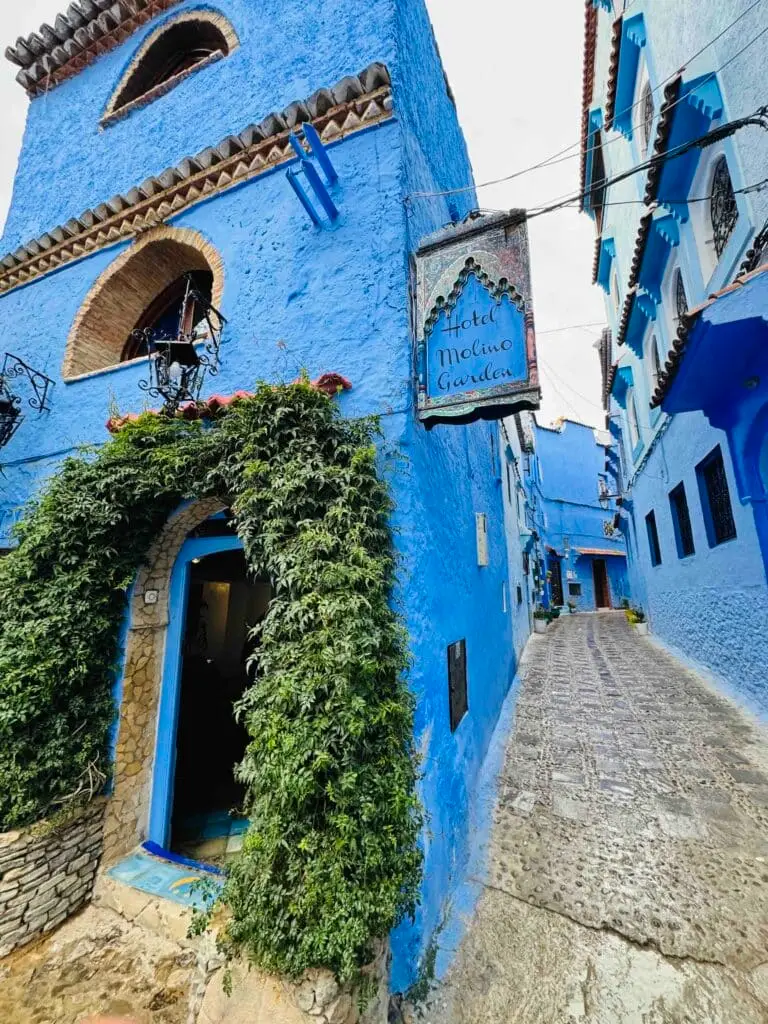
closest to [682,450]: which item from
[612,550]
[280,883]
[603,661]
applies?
[603,661]

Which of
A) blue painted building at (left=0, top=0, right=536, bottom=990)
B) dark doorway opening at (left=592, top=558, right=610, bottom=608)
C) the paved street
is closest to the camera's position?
the paved street

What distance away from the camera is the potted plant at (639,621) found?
1338 cm

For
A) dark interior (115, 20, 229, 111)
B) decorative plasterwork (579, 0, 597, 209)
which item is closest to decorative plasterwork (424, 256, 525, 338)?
dark interior (115, 20, 229, 111)

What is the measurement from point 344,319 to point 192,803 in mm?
5705

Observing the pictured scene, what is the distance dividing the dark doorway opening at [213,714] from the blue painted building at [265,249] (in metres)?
0.57

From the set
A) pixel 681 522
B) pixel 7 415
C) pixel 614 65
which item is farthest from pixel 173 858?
pixel 614 65

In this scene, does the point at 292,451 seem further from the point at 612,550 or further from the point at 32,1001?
the point at 612,550

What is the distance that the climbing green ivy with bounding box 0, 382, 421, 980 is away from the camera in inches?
82.4

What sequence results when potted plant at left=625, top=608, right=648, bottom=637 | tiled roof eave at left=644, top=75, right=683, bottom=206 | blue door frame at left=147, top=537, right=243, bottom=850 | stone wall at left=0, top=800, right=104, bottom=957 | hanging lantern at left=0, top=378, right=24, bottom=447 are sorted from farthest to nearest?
potted plant at left=625, top=608, right=648, bottom=637
hanging lantern at left=0, top=378, right=24, bottom=447
tiled roof eave at left=644, top=75, right=683, bottom=206
blue door frame at left=147, top=537, right=243, bottom=850
stone wall at left=0, top=800, right=104, bottom=957

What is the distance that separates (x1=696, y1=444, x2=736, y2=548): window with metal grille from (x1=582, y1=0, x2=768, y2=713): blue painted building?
3 cm

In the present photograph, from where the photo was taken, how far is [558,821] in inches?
153

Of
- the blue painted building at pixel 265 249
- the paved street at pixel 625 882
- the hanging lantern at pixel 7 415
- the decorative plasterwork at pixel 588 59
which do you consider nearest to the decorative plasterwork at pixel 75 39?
the blue painted building at pixel 265 249

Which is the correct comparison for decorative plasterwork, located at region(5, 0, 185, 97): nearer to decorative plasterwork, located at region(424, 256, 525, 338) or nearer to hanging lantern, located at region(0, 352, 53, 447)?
hanging lantern, located at region(0, 352, 53, 447)

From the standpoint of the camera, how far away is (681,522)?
9.16 metres
